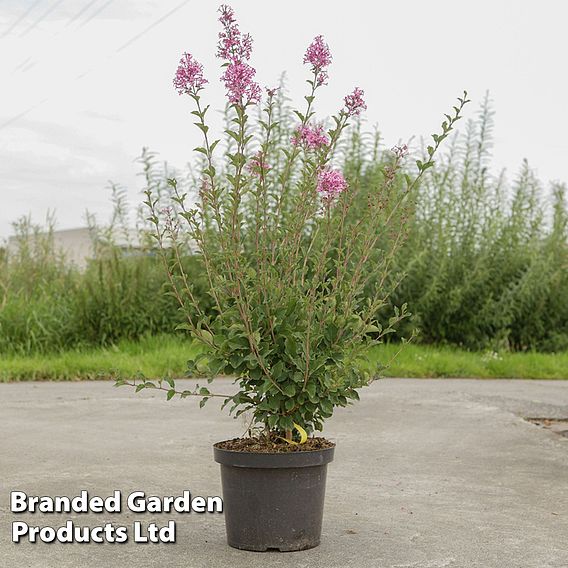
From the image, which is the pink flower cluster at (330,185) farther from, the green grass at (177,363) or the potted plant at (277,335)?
the green grass at (177,363)

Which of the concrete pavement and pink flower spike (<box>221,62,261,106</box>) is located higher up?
pink flower spike (<box>221,62,261,106</box>)

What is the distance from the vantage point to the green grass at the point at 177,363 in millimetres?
9289

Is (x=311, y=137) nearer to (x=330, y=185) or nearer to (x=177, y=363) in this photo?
(x=330, y=185)

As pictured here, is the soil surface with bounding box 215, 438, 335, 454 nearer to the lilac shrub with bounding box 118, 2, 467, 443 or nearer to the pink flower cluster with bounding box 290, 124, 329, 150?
the lilac shrub with bounding box 118, 2, 467, 443

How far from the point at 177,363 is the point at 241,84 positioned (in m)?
5.79

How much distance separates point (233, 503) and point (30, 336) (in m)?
7.30

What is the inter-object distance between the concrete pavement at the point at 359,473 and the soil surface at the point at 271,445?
0.41 meters

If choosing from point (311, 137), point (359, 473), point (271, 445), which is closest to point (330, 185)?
point (311, 137)

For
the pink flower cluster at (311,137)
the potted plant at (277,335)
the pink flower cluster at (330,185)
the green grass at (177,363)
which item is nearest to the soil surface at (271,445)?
the potted plant at (277,335)

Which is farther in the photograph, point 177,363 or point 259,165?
point 177,363

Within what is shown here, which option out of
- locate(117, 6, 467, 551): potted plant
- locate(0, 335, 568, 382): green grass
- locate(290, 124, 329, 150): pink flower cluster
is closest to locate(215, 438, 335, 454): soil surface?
locate(117, 6, 467, 551): potted plant

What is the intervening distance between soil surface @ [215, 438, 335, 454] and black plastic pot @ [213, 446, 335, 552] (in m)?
0.09

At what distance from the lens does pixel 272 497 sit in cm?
381

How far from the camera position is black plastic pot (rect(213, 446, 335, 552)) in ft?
12.5
